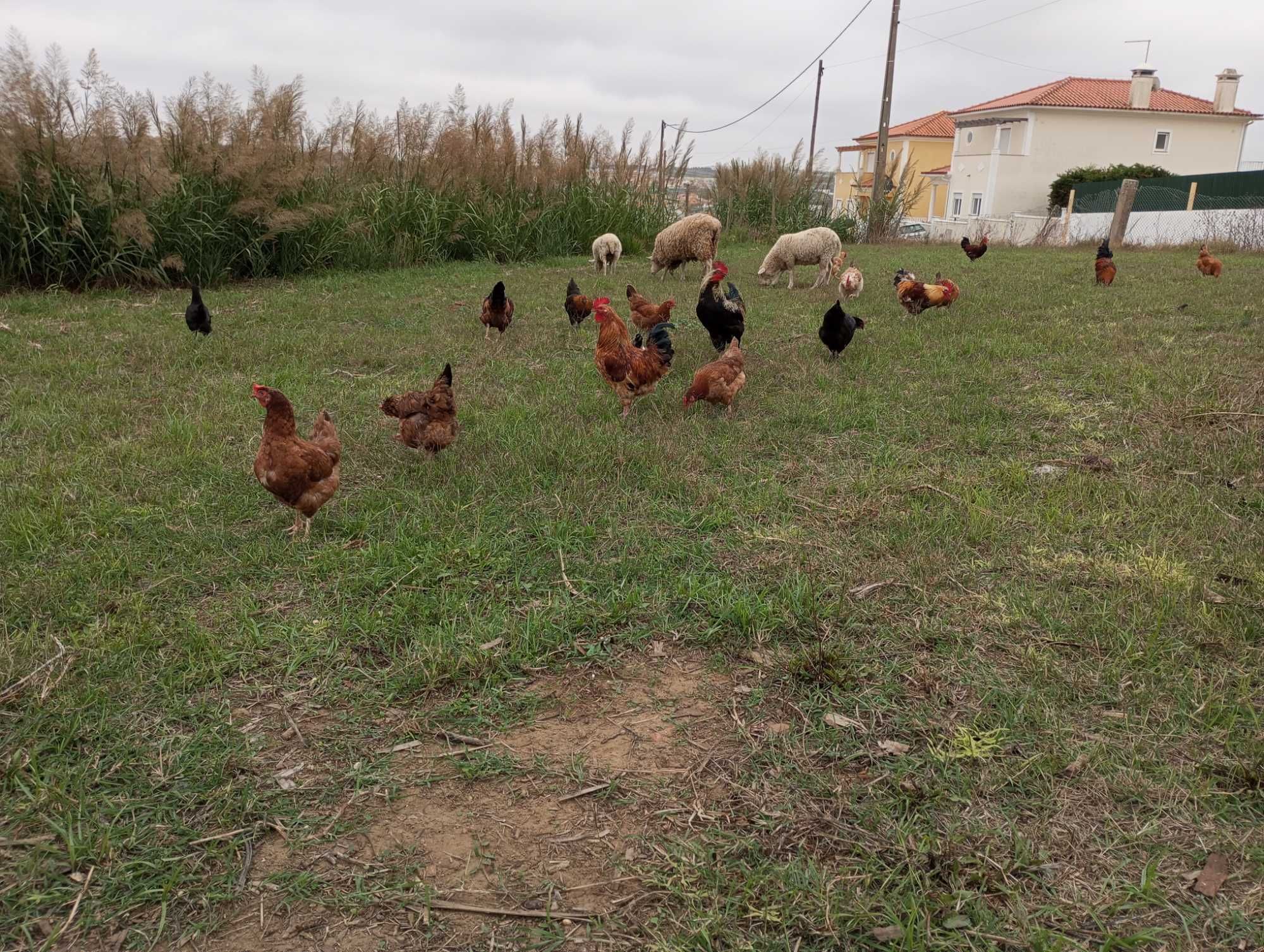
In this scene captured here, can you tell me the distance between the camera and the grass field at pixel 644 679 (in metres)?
1.98

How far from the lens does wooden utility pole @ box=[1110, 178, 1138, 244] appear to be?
17.6 m

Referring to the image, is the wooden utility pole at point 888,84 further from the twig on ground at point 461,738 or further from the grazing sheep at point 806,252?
the twig on ground at point 461,738

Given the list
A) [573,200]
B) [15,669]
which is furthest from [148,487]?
[573,200]

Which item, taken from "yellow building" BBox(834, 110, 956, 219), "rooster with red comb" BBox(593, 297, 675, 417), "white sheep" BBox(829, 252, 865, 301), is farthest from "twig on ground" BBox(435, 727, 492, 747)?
"yellow building" BBox(834, 110, 956, 219)

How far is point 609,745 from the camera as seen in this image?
99.3 inches

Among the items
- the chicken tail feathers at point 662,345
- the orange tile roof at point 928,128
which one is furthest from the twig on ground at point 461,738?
the orange tile roof at point 928,128

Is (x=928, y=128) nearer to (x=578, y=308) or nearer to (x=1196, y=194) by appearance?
(x=1196, y=194)

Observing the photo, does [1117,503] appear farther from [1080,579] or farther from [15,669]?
[15,669]

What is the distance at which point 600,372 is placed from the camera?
5914 millimetres

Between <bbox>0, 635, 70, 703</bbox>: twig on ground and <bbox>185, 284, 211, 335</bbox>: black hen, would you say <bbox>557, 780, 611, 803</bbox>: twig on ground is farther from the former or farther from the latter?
<bbox>185, 284, 211, 335</bbox>: black hen

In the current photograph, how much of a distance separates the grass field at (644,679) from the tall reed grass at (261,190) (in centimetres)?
526

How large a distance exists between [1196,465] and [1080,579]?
6.11 ft

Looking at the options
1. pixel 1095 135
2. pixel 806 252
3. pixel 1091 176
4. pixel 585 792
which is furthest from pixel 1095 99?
pixel 585 792

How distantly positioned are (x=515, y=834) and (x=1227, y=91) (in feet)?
172
